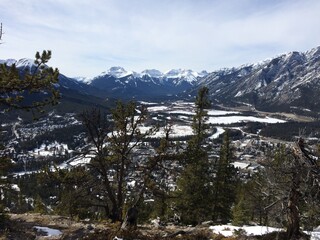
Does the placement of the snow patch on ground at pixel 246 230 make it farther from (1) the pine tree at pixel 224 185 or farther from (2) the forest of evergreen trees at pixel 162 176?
(1) the pine tree at pixel 224 185

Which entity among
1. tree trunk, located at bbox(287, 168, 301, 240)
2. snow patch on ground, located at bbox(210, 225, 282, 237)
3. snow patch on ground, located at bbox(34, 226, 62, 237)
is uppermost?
tree trunk, located at bbox(287, 168, 301, 240)

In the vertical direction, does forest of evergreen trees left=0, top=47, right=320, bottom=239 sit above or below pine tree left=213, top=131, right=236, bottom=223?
above

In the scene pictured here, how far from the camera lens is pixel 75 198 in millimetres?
18875

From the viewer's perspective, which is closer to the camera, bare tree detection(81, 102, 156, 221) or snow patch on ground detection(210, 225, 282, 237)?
snow patch on ground detection(210, 225, 282, 237)

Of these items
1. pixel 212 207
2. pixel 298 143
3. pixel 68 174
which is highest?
pixel 298 143

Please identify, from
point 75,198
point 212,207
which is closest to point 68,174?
point 75,198

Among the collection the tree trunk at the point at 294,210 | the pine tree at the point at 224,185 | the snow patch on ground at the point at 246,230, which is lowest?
the pine tree at the point at 224,185

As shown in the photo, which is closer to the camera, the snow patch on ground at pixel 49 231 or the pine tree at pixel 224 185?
the snow patch on ground at pixel 49 231

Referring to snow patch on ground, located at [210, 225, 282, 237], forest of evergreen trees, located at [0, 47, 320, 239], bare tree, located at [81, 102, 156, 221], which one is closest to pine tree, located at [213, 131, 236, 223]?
forest of evergreen trees, located at [0, 47, 320, 239]

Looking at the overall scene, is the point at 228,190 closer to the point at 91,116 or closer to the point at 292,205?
the point at 91,116

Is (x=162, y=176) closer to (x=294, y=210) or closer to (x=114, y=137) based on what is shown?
(x=114, y=137)

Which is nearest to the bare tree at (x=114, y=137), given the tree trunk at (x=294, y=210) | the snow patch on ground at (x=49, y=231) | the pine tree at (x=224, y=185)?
the snow patch on ground at (x=49, y=231)

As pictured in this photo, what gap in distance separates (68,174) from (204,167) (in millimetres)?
18341

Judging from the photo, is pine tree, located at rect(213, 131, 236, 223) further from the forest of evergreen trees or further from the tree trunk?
the tree trunk
